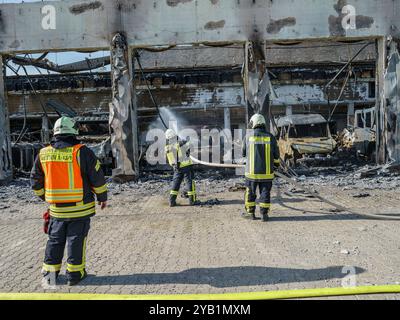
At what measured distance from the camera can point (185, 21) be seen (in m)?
10.6

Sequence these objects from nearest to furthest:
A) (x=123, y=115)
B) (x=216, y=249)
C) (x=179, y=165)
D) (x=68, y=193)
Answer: (x=68, y=193) → (x=216, y=249) → (x=179, y=165) → (x=123, y=115)

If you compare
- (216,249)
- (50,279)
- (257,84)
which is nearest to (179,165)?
(216,249)

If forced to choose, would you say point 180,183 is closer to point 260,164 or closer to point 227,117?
point 260,164

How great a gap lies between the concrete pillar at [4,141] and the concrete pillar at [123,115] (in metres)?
3.25

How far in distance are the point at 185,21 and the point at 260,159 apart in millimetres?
5880

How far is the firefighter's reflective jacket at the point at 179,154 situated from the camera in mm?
7926

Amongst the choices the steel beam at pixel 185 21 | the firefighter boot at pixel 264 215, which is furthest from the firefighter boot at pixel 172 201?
the steel beam at pixel 185 21

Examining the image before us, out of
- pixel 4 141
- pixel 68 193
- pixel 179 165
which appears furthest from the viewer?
pixel 4 141

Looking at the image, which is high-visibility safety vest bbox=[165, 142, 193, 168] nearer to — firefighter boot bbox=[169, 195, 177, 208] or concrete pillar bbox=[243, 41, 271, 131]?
firefighter boot bbox=[169, 195, 177, 208]

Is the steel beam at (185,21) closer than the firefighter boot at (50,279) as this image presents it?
No

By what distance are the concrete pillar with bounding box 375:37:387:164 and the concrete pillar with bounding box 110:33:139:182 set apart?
7022 millimetres

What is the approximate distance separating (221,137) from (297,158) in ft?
10.7

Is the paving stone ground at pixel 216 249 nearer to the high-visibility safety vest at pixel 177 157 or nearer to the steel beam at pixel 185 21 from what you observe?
the high-visibility safety vest at pixel 177 157
